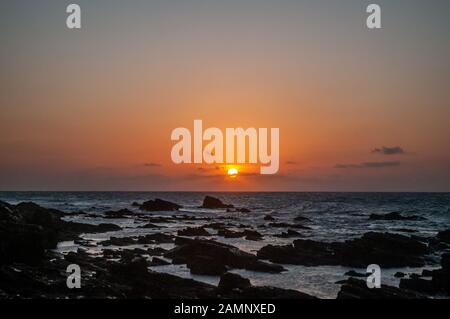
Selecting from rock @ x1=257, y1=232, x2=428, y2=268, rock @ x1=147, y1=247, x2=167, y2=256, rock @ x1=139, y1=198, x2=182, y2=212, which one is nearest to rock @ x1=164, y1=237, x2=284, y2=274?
rock @ x1=147, y1=247, x2=167, y2=256

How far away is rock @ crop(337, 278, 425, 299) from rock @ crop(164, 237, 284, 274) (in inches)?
367

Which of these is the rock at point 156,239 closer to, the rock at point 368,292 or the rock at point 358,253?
the rock at point 358,253

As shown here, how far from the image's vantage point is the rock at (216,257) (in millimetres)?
34094

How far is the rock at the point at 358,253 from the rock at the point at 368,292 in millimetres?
10118

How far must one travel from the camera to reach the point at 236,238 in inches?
2154

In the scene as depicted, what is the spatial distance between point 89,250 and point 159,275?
15.5 metres

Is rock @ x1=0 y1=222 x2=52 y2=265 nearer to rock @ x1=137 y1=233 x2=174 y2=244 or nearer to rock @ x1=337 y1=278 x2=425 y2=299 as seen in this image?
rock @ x1=137 y1=233 x2=174 y2=244

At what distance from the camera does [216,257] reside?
1382 inches

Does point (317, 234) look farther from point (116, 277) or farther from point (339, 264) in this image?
point (116, 277)

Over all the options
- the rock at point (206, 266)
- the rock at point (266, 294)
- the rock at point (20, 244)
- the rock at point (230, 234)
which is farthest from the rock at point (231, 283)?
the rock at point (230, 234)

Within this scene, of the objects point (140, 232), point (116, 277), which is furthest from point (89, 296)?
point (140, 232)

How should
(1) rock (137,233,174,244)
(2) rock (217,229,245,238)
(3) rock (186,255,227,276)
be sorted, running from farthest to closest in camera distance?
(2) rock (217,229,245,238) → (1) rock (137,233,174,244) → (3) rock (186,255,227,276)

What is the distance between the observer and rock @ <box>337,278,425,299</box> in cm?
2388

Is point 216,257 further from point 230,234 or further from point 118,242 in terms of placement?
point 230,234
